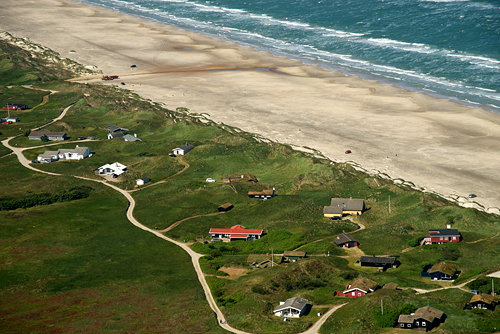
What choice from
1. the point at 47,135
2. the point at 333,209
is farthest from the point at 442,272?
the point at 47,135

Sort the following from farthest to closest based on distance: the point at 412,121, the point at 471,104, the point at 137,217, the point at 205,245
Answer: the point at 471,104
the point at 412,121
the point at 137,217
the point at 205,245

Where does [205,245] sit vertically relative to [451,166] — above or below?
below

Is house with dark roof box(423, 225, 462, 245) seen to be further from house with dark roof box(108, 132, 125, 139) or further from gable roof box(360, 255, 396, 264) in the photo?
house with dark roof box(108, 132, 125, 139)

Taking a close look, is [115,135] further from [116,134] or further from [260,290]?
[260,290]

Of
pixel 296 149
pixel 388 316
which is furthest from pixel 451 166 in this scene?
pixel 388 316

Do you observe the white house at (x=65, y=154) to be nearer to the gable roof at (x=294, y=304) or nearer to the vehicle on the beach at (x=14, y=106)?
the vehicle on the beach at (x=14, y=106)

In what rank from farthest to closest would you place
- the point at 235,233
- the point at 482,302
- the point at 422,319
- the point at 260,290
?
1. the point at 235,233
2. the point at 260,290
3. the point at 482,302
4. the point at 422,319

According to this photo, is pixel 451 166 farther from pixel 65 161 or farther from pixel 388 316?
pixel 65 161
